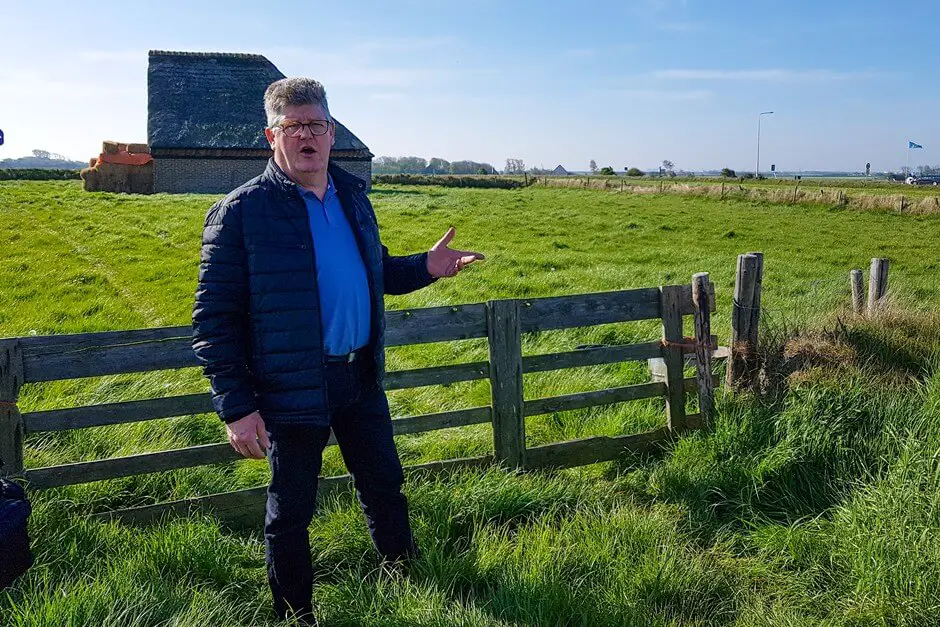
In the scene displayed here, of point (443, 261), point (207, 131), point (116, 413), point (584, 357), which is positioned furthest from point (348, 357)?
point (207, 131)

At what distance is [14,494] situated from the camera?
87.6 inches

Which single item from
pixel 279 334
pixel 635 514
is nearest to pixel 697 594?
pixel 635 514

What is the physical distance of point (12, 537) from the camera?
2119mm

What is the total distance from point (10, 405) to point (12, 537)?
1853mm

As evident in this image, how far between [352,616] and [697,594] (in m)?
1.48

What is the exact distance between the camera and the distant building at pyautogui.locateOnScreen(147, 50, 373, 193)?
3784 centimetres

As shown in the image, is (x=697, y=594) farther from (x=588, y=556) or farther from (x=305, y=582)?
(x=305, y=582)

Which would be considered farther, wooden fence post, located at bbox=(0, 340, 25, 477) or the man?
wooden fence post, located at bbox=(0, 340, 25, 477)

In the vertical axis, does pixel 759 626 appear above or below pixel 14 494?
below

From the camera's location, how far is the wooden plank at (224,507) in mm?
3939

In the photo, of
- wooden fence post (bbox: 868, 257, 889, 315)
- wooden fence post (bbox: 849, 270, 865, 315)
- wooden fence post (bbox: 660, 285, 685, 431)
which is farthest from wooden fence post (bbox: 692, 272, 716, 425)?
wooden fence post (bbox: 849, 270, 865, 315)

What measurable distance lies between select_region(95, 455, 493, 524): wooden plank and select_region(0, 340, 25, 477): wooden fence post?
50 centimetres

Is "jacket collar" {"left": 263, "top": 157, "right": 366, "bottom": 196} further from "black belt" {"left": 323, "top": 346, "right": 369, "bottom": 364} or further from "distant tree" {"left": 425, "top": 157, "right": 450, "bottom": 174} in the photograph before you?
"distant tree" {"left": 425, "top": 157, "right": 450, "bottom": 174}

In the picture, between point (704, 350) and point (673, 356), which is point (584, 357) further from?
point (704, 350)
